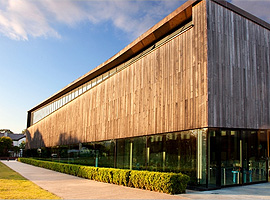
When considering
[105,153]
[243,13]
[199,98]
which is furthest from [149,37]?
[105,153]

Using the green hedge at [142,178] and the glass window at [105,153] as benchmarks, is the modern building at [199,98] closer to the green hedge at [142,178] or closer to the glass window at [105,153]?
the glass window at [105,153]

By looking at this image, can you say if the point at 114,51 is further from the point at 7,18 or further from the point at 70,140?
the point at 70,140

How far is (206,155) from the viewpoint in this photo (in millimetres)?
11977

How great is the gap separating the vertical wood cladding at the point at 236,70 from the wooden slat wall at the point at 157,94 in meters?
0.52

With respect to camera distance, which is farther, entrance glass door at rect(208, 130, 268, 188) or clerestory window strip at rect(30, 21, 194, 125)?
clerestory window strip at rect(30, 21, 194, 125)

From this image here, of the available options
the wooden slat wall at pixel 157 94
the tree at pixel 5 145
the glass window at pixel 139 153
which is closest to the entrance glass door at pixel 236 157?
the wooden slat wall at pixel 157 94

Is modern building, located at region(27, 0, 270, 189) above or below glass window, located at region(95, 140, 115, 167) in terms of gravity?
above

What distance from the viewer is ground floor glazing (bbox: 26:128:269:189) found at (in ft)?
39.8

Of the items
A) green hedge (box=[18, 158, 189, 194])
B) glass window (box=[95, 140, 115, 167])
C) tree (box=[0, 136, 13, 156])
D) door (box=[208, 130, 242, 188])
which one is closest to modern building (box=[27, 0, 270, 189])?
door (box=[208, 130, 242, 188])

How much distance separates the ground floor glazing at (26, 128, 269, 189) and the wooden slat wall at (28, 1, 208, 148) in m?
0.64

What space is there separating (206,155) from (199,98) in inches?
96.4

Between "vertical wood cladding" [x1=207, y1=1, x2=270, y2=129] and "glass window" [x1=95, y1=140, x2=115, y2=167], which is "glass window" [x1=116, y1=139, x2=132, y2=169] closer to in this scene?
"glass window" [x1=95, y1=140, x2=115, y2=167]

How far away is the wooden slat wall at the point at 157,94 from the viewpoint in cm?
1266

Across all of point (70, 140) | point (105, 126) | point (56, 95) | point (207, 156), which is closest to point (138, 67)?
point (105, 126)
